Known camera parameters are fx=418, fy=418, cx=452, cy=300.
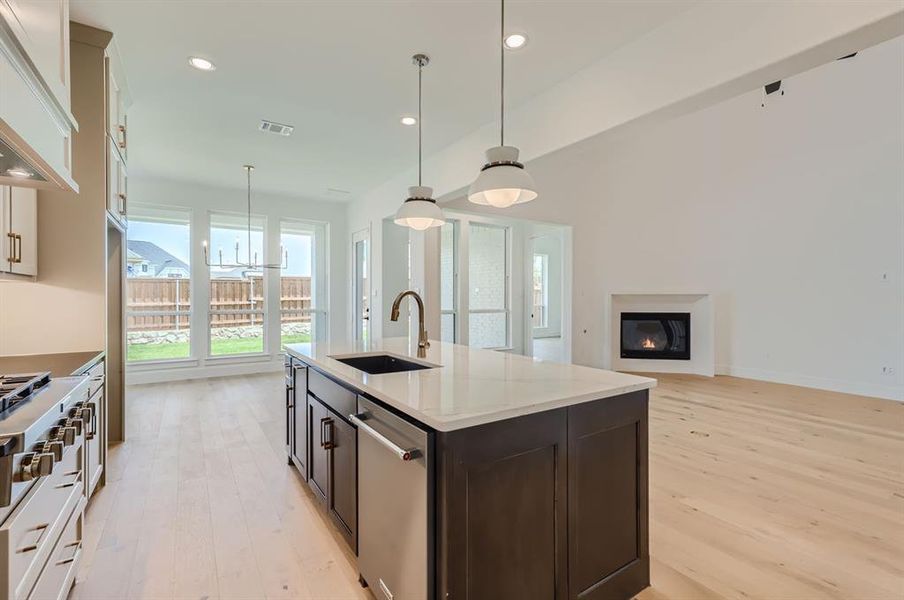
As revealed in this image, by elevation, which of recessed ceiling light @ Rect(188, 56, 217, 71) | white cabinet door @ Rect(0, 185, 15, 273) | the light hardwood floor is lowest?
the light hardwood floor

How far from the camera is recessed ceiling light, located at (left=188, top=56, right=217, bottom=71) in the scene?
2.82 m

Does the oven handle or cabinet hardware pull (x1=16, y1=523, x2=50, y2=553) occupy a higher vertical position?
Result: the oven handle

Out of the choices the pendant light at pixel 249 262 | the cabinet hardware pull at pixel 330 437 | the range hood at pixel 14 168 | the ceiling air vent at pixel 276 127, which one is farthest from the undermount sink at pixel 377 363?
the pendant light at pixel 249 262

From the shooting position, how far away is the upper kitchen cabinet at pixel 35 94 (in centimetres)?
114

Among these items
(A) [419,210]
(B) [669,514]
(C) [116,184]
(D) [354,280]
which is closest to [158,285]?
(D) [354,280]

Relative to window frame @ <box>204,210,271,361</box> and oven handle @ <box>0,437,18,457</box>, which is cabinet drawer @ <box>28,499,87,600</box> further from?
window frame @ <box>204,210,271,361</box>

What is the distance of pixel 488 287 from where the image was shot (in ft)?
22.8

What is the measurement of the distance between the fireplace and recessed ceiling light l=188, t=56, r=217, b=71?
6.09m

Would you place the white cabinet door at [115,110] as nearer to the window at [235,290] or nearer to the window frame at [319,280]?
the window at [235,290]

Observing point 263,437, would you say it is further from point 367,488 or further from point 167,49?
point 167,49

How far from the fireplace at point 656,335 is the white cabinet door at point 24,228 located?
6699 millimetres

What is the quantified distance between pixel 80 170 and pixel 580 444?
10.7 feet

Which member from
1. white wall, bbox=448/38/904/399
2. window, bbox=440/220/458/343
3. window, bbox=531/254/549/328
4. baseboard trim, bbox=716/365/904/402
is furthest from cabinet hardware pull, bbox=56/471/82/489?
window, bbox=531/254/549/328

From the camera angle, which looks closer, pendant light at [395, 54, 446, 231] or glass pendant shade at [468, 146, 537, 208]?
glass pendant shade at [468, 146, 537, 208]
